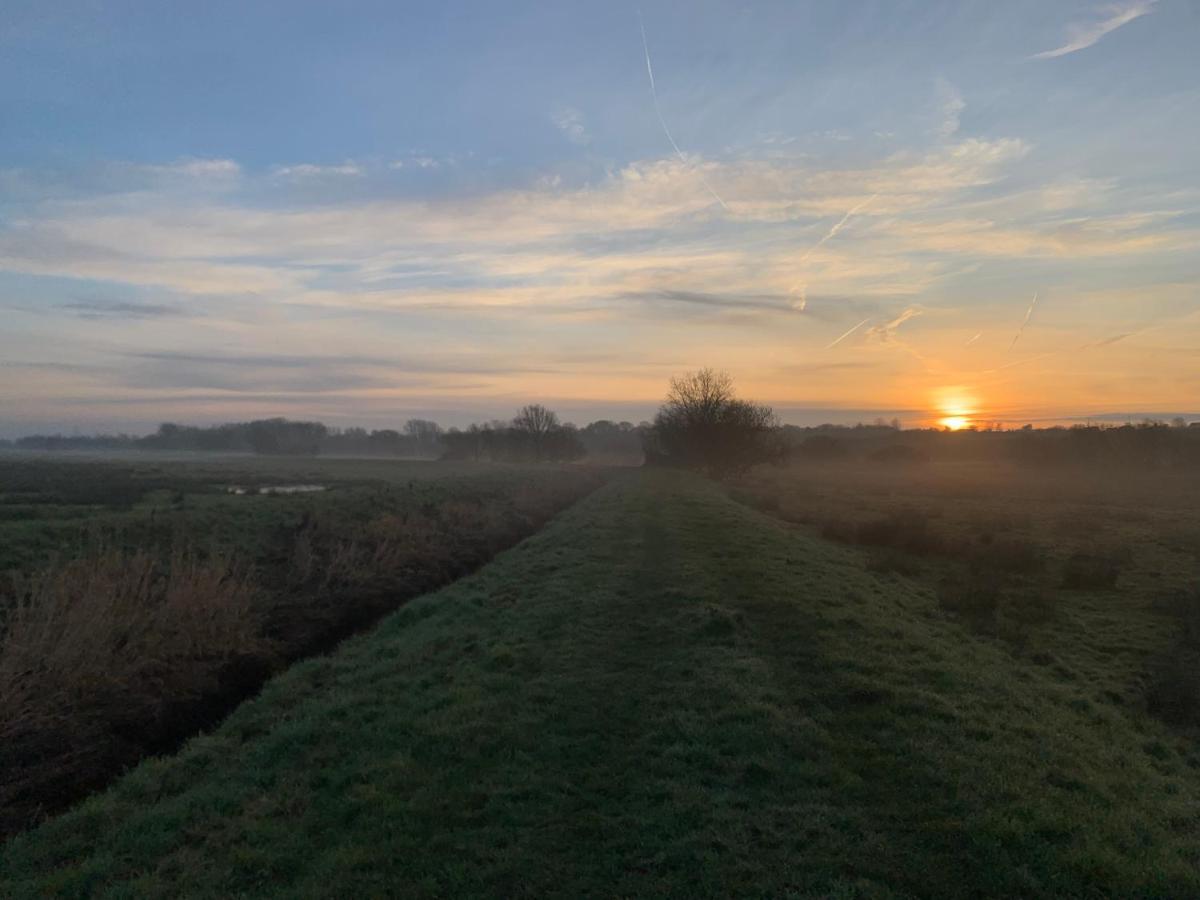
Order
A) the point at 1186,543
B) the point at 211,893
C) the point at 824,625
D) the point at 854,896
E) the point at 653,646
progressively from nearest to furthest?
the point at 854,896 → the point at 211,893 → the point at 653,646 → the point at 824,625 → the point at 1186,543

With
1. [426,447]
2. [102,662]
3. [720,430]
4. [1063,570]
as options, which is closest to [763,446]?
[720,430]

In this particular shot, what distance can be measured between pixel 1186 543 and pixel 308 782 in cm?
3164

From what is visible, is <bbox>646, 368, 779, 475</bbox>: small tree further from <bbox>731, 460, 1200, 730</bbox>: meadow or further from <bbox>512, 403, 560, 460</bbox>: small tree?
<bbox>512, 403, 560, 460</bbox>: small tree

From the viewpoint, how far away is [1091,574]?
20.3m

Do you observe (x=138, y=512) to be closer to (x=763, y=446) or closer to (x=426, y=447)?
(x=763, y=446)

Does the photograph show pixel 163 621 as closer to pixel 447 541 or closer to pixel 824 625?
pixel 824 625

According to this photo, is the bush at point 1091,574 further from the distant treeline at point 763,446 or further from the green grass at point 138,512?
the distant treeline at point 763,446

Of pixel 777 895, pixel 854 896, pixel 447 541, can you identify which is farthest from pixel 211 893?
pixel 447 541

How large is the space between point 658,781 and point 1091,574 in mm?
18739

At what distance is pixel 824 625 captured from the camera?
1218 cm

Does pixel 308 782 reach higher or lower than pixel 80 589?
lower

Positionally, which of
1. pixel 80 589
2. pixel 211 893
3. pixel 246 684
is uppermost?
A: pixel 80 589

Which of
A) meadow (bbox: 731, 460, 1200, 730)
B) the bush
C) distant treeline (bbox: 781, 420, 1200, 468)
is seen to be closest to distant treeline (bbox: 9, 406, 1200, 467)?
distant treeline (bbox: 781, 420, 1200, 468)

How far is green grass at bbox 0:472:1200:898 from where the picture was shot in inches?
210
